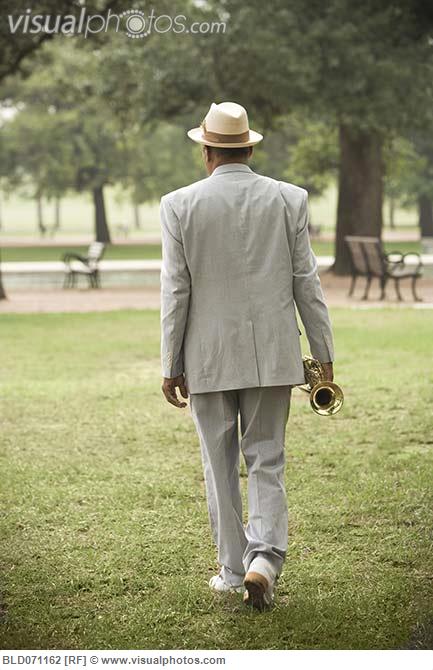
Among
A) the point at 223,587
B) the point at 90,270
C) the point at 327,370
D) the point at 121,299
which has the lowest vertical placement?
the point at 121,299

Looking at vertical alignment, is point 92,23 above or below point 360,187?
above

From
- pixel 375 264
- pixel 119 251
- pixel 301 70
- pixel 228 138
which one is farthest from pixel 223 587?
pixel 119 251

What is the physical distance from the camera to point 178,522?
6.05 meters

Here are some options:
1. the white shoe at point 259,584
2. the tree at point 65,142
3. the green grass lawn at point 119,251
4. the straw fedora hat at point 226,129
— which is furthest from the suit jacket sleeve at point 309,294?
the tree at point 65,142

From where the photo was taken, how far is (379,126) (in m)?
21.3

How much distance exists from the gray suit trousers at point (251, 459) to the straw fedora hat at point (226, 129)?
100cm

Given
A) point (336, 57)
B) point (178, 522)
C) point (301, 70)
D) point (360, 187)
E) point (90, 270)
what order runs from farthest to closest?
1. point (360, 187)
2. point (90, 270)
3. point (336, 57)
4. point (301, 70)
5. point (178, 522)

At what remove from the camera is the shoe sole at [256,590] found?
14.9 feet

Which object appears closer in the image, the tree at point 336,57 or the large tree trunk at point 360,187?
the tree at point 336,57

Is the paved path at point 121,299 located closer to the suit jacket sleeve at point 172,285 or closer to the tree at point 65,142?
the suit jacket sleeve at point 172,285

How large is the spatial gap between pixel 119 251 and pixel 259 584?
1464 inches

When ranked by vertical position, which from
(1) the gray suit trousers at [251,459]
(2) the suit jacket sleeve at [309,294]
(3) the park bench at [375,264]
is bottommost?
(3) the park bench at [375,264]

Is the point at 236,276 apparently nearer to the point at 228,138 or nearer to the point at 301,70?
the point at 228,138

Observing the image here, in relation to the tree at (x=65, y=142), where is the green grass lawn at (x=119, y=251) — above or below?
below
